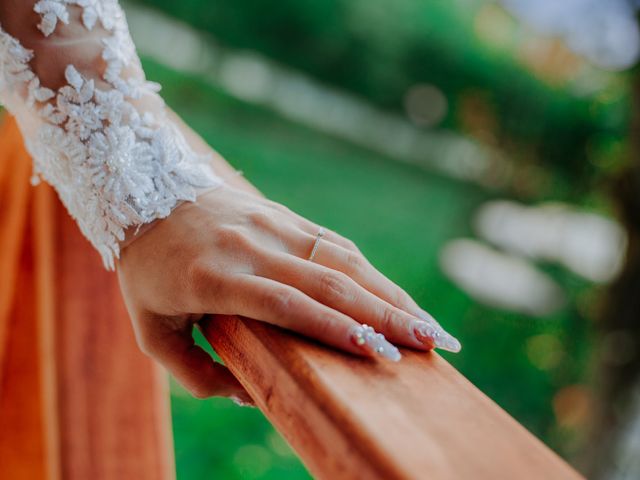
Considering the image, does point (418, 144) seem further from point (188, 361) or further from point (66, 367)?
point (188, 361)

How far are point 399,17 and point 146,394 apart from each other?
8763mm

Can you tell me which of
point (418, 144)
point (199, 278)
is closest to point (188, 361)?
point (199, 278)

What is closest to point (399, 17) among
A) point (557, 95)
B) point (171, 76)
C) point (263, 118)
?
point (263, 118)

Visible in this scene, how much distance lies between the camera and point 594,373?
10.6 ft

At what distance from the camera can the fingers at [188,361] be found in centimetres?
90

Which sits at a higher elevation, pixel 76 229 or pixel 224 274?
pixel 224 274

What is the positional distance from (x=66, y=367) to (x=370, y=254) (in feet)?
19.2

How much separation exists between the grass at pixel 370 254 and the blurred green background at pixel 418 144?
0.02m

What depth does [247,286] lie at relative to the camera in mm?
771

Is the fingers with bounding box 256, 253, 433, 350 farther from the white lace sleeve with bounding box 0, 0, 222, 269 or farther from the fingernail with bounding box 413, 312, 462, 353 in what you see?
the white lace sleeve with bounding box 0, 0, 222, 269

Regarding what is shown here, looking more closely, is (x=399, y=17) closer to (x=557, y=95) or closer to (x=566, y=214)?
(x=557, y=95)

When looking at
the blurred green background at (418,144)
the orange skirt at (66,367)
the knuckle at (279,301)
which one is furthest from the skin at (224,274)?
the blurred green background at (418,144)

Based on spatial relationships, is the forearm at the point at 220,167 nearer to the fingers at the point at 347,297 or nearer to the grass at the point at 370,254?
the fingers at the point at 347,297

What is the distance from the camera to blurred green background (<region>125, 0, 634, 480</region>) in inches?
175
